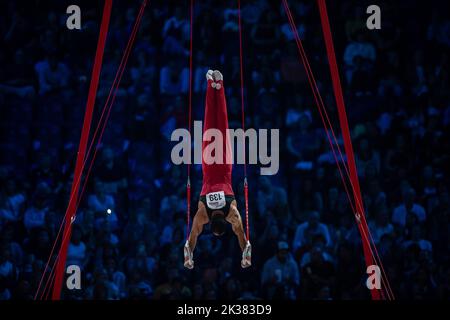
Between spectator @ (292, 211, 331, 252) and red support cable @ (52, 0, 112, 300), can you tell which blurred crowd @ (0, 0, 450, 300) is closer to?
spectator @ (292, 211, 331, 252)

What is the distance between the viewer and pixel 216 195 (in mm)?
8922

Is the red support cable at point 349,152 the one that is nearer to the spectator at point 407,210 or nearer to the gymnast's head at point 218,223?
the spectator at point 407,210

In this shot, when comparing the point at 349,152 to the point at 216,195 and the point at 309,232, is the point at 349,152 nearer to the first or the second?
the point at 309,232

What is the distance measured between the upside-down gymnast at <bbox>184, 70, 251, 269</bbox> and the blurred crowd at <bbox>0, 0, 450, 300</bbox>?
3.05 ft

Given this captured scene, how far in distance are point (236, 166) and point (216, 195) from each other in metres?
1.80

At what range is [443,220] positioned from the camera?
33.5 feet

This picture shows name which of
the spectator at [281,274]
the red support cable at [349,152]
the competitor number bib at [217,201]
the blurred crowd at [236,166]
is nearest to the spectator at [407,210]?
the blurred crowd at [236,166]

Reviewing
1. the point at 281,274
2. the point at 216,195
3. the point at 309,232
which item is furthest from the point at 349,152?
the point at 216,195

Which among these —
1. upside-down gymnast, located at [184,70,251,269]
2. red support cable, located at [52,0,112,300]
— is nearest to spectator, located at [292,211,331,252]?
upside-down gymnast, located at [184,70,251,269]

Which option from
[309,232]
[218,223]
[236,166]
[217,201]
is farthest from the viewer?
[236,166]

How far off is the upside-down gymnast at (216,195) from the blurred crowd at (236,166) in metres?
0.93

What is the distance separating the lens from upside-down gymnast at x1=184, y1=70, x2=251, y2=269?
887 cm

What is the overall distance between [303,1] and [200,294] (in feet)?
13.2

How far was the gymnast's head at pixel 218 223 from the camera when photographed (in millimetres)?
8641
